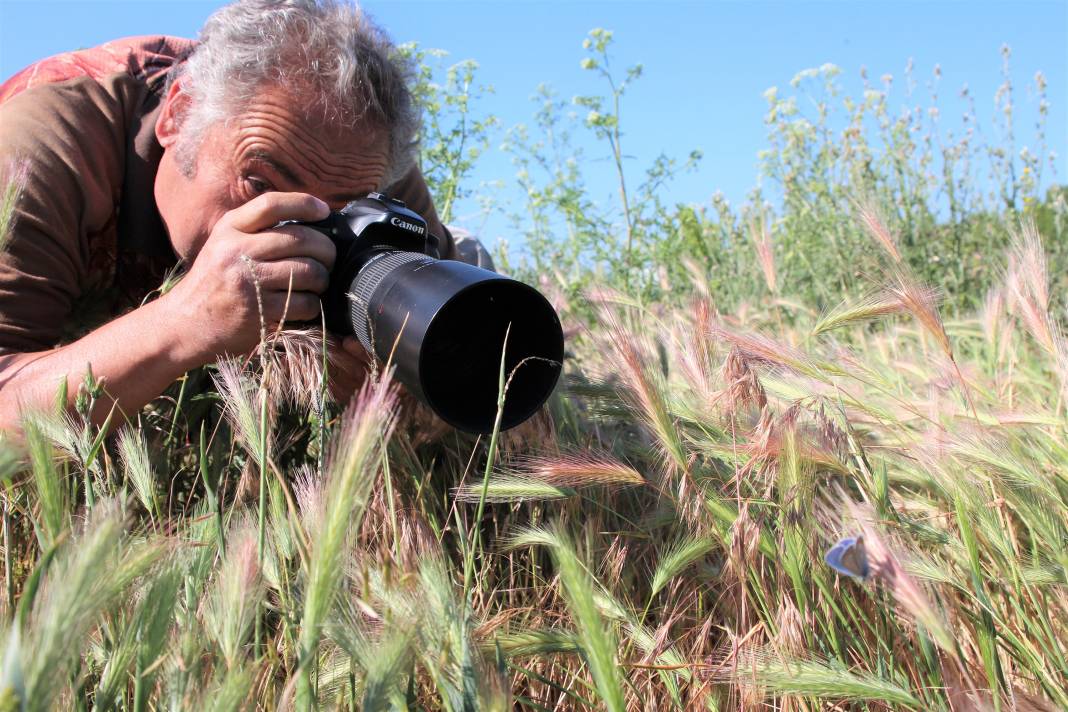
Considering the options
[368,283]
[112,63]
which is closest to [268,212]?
[368,283]

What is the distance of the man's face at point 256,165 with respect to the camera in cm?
146

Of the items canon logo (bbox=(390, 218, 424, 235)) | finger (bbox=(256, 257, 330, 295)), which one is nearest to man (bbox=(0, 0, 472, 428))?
finger (bbox=(256, 257, 330, 295))

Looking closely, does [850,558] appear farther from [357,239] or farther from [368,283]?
[357,239]

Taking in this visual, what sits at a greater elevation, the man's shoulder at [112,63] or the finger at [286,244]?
the man's shoulder at [112,63]

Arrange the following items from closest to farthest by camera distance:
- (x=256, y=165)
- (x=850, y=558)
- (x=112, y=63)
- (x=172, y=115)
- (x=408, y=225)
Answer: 1. (x=850, y=558)
2. (x=408, y=225)
3. (x=256, y=165)
4. (x=172, y=115)
5. (x=112, y=63)

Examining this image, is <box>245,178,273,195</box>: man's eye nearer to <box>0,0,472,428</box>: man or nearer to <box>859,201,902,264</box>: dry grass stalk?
<box>0,0,472,428</box>: man

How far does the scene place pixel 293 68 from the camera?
1502 millimetres

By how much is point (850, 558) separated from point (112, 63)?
1.79 m

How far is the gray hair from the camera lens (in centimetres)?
149

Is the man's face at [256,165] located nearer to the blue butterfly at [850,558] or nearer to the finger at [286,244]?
the finger at [286,244]

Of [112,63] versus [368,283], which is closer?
[368,283]

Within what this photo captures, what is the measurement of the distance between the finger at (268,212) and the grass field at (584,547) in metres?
0.20

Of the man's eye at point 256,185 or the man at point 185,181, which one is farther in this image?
the man's eye at point 256,185

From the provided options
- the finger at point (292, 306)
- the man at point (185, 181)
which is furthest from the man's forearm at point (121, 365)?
the finger at point (292, 306)
